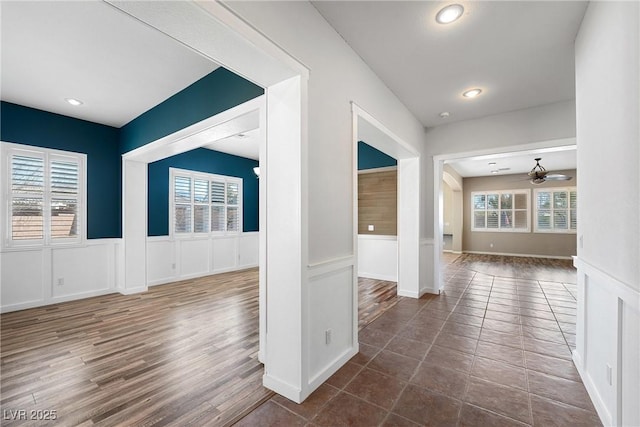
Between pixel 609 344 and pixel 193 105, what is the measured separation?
14.0 feet

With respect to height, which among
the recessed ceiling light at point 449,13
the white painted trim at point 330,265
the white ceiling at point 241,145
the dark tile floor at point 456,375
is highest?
the recessed ceiling light at point 449,13

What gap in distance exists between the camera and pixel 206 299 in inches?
169

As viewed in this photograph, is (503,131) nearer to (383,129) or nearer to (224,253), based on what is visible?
(383,129)

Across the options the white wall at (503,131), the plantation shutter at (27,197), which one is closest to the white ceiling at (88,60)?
the plantation shutter at (27,197)

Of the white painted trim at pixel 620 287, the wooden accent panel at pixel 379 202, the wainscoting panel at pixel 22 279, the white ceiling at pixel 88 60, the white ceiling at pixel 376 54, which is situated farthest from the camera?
the wooden accent panel at pixel 379 202

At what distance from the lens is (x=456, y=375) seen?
7.23ft

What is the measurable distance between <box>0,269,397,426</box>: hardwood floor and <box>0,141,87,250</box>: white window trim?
98cm

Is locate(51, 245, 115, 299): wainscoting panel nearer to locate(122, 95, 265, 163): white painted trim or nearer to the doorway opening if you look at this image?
locate(122, 95, 265, 163): white painted trim

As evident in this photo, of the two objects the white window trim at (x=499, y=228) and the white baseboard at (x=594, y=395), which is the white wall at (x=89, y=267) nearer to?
the white baseboard at (x=594, y=395)

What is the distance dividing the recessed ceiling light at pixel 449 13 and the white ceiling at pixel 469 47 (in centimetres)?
5

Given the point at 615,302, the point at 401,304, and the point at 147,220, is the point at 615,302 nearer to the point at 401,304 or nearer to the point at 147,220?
the point at 401,304

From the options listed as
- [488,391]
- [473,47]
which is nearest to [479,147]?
[473,47]

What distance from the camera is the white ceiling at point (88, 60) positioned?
220cm

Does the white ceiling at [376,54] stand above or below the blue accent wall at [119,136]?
above
